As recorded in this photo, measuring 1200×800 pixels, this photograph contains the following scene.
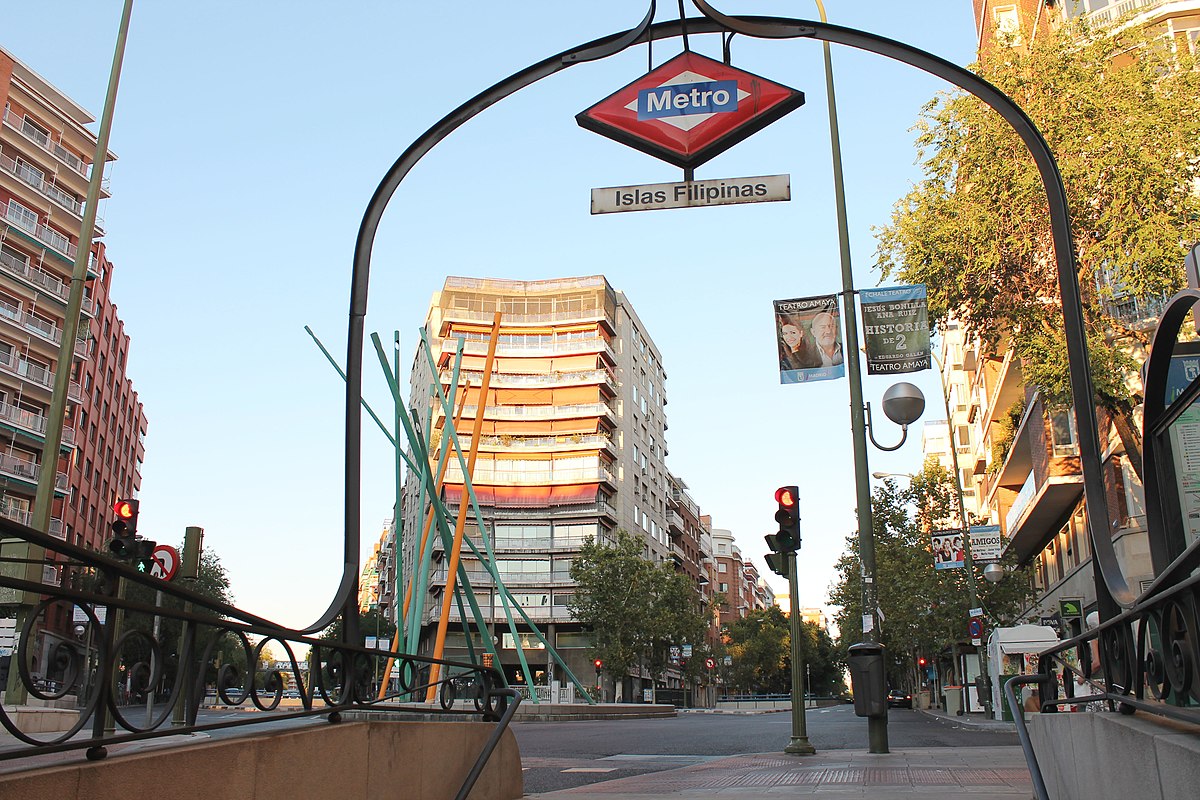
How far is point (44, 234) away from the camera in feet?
178

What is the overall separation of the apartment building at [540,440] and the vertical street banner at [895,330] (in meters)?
59.1

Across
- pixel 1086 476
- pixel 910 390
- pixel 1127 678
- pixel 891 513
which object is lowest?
pixel 1127 678

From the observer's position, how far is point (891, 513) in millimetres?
51844

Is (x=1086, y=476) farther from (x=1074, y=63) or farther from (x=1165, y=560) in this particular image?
(x=1074, y=63)

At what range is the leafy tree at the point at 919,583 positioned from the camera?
3716cm

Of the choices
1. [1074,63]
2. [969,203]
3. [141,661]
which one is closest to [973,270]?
[969,203]

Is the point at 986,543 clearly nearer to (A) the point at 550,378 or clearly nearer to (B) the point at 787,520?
(B) the point at 787,520

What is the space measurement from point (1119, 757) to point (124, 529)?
13222 mm

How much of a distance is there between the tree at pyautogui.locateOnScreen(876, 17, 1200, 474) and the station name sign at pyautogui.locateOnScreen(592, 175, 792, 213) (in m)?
16.4

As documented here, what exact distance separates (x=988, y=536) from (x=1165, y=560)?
22.4m

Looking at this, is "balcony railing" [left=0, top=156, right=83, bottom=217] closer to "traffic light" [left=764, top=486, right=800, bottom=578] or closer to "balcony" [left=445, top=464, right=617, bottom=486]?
"balcony" [left=445, top=464, right=617, bottom=486]

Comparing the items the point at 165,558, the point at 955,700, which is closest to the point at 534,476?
the point at 955,700

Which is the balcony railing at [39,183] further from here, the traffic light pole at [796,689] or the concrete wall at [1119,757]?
the concrete wall at [1119,757]

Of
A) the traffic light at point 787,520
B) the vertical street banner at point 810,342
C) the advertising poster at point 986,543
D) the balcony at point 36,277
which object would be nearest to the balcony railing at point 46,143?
the balcony at point 36,277
